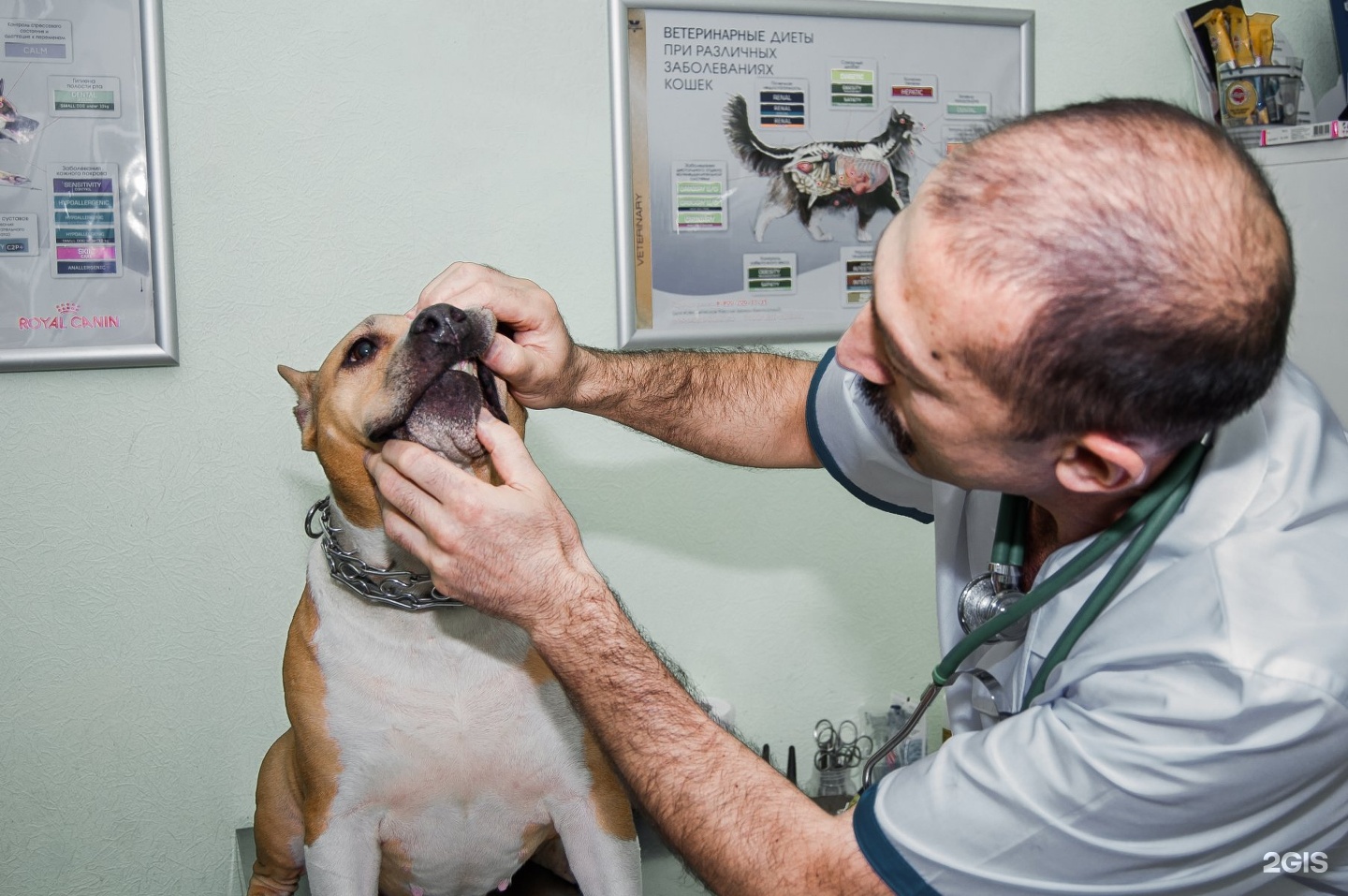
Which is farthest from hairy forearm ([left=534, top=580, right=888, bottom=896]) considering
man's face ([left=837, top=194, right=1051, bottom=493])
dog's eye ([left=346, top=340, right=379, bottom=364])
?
dog's eye ([left=346, top=340, right=379, bottom=364])

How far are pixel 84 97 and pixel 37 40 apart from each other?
10cm

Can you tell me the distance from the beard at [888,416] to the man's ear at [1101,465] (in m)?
0.17

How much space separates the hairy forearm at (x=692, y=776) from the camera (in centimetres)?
99

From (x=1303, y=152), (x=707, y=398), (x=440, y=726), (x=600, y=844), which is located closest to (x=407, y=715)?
(x=440, y=726)

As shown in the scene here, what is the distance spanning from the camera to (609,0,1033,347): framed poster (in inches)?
79.7

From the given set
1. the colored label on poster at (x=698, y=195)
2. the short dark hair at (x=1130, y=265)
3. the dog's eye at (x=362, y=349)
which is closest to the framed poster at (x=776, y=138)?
the colored label on poster at (x=698, y=195)

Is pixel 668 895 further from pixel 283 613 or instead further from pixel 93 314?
pixel 93 314

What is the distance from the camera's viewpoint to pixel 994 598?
115 centimetres

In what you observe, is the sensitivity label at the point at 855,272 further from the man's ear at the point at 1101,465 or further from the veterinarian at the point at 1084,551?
the man's ear at the point at 1101,465

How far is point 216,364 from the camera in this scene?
1875mm

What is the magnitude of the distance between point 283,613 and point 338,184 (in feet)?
2.49

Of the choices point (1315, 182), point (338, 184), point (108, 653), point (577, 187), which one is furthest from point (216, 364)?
point (1315, 182)

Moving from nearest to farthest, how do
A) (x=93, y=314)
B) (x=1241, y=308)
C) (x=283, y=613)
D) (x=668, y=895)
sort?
(x=1241, y=308)
(x=668, y=895)
(x=93, y=314)
(x=283, y=613)

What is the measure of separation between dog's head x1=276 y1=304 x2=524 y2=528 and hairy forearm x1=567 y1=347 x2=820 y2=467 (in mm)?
200
